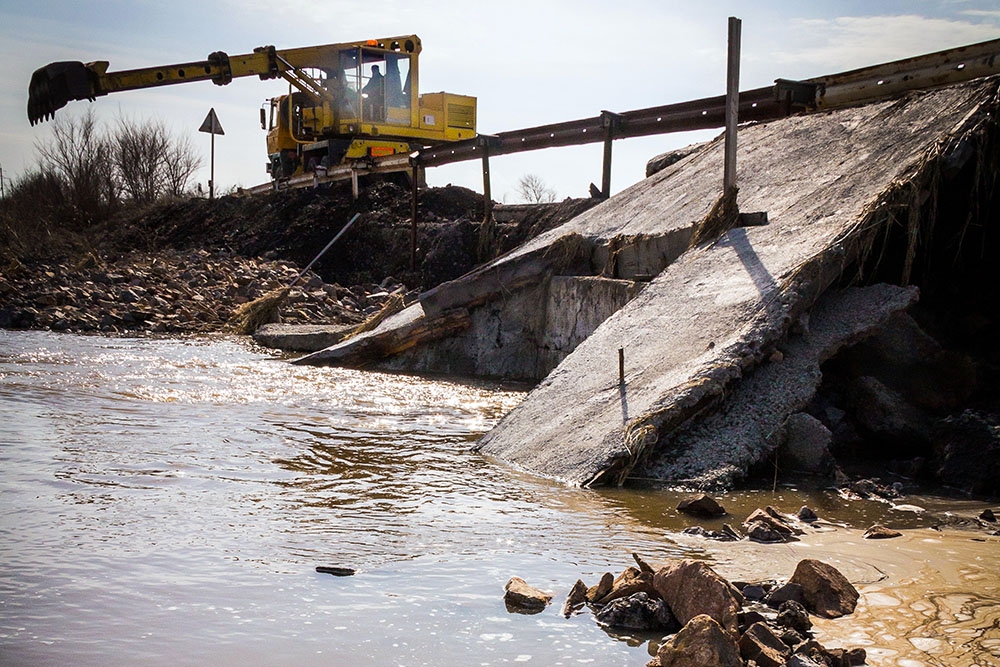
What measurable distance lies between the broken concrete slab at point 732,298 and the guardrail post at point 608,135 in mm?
4540

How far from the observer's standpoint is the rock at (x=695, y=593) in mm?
2955

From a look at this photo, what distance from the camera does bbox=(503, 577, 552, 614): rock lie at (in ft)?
10.6

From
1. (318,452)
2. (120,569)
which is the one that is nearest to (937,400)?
(318,452)

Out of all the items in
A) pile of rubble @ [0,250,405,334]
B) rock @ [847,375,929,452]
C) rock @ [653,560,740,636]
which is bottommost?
rock @ [653,560,740,636]

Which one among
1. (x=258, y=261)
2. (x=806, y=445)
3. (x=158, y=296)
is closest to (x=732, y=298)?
(x=806, y=445)

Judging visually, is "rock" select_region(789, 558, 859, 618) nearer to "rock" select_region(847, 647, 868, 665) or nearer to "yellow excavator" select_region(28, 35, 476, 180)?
"rock" select_region(847, 647, 868, 665)

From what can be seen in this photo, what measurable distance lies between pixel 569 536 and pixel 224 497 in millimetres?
1820

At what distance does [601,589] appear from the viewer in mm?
3297

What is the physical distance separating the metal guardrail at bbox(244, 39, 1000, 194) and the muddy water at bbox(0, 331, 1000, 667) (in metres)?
4.41

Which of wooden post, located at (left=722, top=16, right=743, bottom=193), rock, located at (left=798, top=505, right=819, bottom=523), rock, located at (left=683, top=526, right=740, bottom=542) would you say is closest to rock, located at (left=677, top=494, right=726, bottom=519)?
rock, located at (left=683, top=526, right=740, bottom=542)

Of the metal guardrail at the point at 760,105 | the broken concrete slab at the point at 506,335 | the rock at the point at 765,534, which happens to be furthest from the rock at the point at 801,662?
the metal guardrail at the point at 760,105

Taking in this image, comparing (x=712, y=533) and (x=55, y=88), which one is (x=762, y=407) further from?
(x=55, y=88)

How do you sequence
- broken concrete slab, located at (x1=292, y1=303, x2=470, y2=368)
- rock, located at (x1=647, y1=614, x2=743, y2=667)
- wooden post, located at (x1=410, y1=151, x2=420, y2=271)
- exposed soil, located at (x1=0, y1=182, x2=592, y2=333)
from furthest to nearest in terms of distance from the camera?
1. wooden post, located at (x1=410, y1=151, x2=420, y2=271)
2. exposed soil, located at (x1=0, y1=182, x2=592, y2=333)
3. broken concrete slab, located at (x1=292, y1=303, x2=470, y2=368)
4. rock, located at (x1=647, y1=614, x2=743, y2=667)

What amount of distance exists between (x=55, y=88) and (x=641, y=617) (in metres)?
19.5
